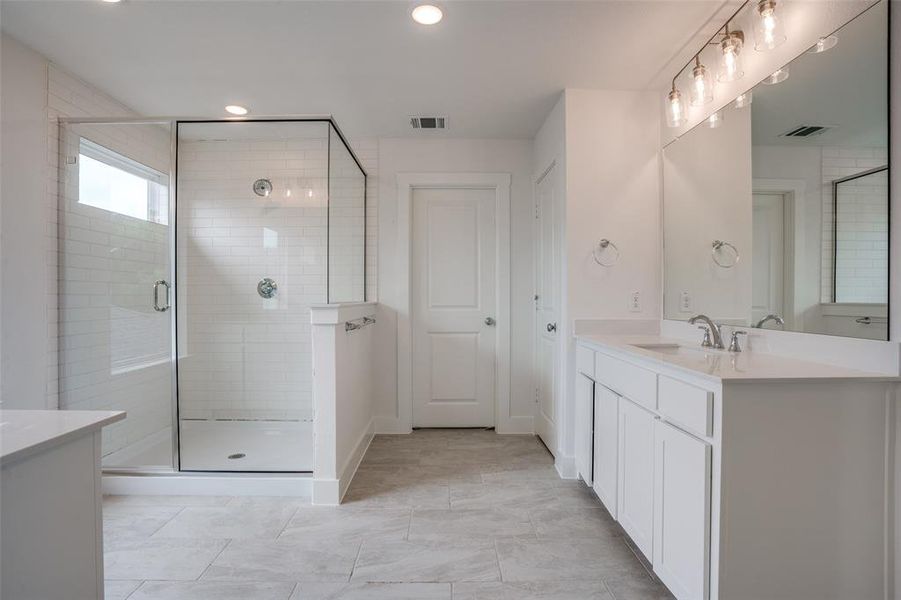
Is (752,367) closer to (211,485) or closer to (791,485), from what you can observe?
(791,485)

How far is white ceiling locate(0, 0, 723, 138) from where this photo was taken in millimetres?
1979

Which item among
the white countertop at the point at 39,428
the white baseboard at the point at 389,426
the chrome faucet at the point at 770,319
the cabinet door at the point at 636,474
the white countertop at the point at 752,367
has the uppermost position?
the chrome faucet at the point at 770,319

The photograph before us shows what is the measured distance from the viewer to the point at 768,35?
5.72 feet

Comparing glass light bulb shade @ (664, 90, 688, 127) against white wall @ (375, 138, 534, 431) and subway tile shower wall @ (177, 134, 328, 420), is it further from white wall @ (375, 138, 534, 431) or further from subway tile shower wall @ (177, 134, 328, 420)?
subway tile shower wall @ (177, 134, 328, 420)

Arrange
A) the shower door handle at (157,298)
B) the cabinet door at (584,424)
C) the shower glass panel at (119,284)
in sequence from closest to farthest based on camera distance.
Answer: the cabinet door at (584,424)
the shower glass panel at (119,284)
the shower door handle at (157,298)

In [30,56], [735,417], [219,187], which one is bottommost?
[735,417]

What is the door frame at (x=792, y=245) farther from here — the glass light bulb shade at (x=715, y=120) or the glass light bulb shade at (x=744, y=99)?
the glass light bulb shade at (x=715, y=120)

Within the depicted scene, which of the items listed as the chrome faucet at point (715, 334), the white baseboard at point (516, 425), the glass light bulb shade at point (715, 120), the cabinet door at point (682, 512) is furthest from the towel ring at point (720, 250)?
the white baseboard at point (516, 425)

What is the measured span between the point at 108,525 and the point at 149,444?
0.67 m

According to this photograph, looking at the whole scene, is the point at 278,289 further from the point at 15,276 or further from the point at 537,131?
the point at 537,131

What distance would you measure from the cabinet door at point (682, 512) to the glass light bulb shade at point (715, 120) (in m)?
1.51

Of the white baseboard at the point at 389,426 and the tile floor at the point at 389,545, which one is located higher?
the white baseboard at the point at 389,426

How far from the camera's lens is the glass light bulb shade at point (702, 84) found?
2.15 m

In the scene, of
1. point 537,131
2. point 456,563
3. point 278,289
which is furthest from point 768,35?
point 278,289
